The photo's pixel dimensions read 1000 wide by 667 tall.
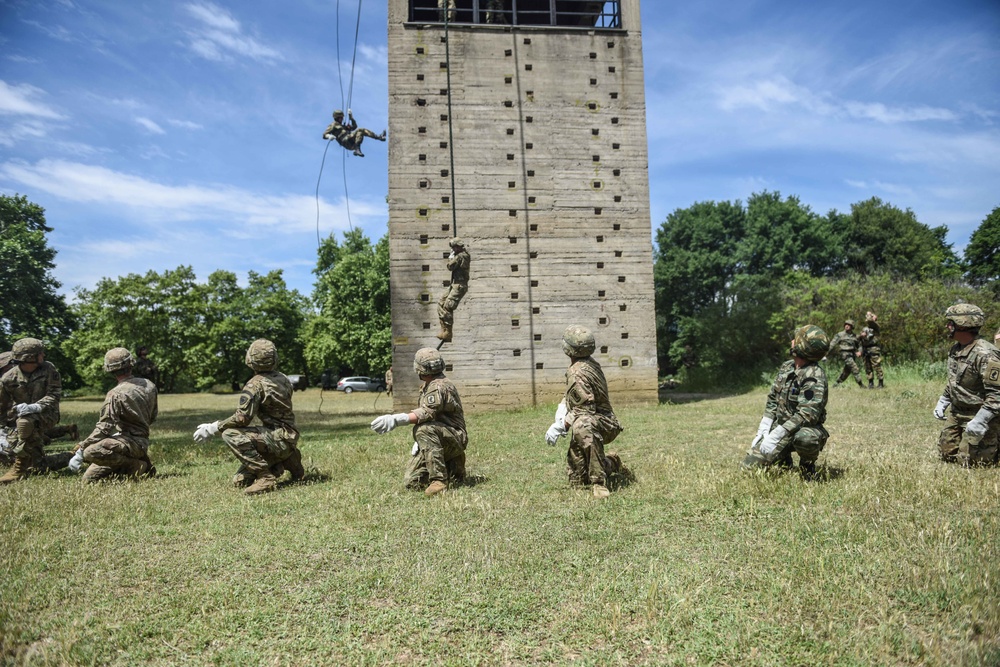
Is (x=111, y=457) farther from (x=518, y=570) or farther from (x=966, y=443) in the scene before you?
(x=966, y=443)

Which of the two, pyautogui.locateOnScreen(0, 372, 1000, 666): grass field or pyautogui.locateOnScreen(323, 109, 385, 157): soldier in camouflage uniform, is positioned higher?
pyautogui.locateOnScreen(323, 109, 385, 157): soldier in camouflage uniform

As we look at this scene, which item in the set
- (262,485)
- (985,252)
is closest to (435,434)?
(262,485)

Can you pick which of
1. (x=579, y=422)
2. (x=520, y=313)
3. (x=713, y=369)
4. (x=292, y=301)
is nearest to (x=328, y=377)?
(x=292, y=301)

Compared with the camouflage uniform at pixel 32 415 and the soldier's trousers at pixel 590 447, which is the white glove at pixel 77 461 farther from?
the soldier's trousers at pixel 590 447

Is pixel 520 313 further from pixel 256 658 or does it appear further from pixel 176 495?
pixel 256 658

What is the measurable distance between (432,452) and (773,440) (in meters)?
4.16

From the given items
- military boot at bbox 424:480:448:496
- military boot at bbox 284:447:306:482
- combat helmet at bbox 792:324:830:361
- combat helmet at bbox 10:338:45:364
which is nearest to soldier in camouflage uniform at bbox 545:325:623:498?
military boot at bbox 424:480:448:496

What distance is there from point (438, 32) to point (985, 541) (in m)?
20.8

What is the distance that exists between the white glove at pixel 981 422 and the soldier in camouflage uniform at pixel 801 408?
208 centimetres

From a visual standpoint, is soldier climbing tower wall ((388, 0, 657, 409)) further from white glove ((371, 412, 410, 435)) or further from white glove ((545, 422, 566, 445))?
white glove ((545, 422, 566, 445))

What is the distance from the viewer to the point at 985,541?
5.09 meters

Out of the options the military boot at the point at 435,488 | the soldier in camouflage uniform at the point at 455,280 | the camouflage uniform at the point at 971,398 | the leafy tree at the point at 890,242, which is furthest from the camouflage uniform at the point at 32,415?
the leafy tree at the point at 890,242

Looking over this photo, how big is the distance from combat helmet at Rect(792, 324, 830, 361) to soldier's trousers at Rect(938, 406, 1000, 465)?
2.54 m

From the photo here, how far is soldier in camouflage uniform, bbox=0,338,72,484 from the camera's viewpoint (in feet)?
30.9
